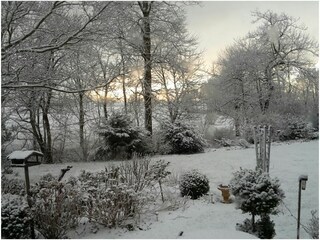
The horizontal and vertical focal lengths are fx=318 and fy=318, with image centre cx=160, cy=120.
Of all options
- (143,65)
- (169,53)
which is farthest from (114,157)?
(169,53)

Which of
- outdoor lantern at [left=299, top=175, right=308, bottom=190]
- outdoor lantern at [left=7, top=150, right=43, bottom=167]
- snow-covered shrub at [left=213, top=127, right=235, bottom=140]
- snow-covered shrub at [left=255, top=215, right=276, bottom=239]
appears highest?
snow-covered shrub at [left=213, top=127, right=235, bottom=140]

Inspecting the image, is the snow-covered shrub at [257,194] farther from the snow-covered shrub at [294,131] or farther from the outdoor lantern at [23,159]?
the snow-covered shrub at [294,131]

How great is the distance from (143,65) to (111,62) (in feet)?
4.54

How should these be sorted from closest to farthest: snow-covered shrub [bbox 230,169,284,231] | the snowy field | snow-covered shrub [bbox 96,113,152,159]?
snow-covered shrub [bbox 230,169,284,231]
the snowy field
snow-covered shrub [bbox 96,113,152,159]

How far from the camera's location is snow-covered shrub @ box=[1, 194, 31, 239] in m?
4.29

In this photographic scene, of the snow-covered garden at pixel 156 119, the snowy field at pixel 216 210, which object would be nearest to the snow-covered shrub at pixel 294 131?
the snow-covered garden at pixel 156 119

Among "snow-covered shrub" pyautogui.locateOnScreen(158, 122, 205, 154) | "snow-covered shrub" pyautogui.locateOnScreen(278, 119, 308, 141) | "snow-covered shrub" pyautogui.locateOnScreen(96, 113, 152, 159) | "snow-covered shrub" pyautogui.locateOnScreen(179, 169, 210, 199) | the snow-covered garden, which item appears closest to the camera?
the snow-covered garden

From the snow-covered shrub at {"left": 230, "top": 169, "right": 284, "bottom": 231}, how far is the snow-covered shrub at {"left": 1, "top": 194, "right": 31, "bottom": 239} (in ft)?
9.92

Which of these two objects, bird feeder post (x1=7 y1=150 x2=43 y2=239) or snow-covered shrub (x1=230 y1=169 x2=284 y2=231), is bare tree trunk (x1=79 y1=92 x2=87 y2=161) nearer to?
bird feeder post (x1=7 y1=150 x2=43 y2=239)

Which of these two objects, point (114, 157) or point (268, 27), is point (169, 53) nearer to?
point (114, 157)

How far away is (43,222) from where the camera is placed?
4539 mm

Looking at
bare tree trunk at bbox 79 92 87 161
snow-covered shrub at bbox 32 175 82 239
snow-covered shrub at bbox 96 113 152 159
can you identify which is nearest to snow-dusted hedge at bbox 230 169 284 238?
snow-covered shrub at bbox 32 175 82 239

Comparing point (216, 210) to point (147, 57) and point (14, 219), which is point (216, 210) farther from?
point (147, 57)

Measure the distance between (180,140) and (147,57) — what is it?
11.2ft
